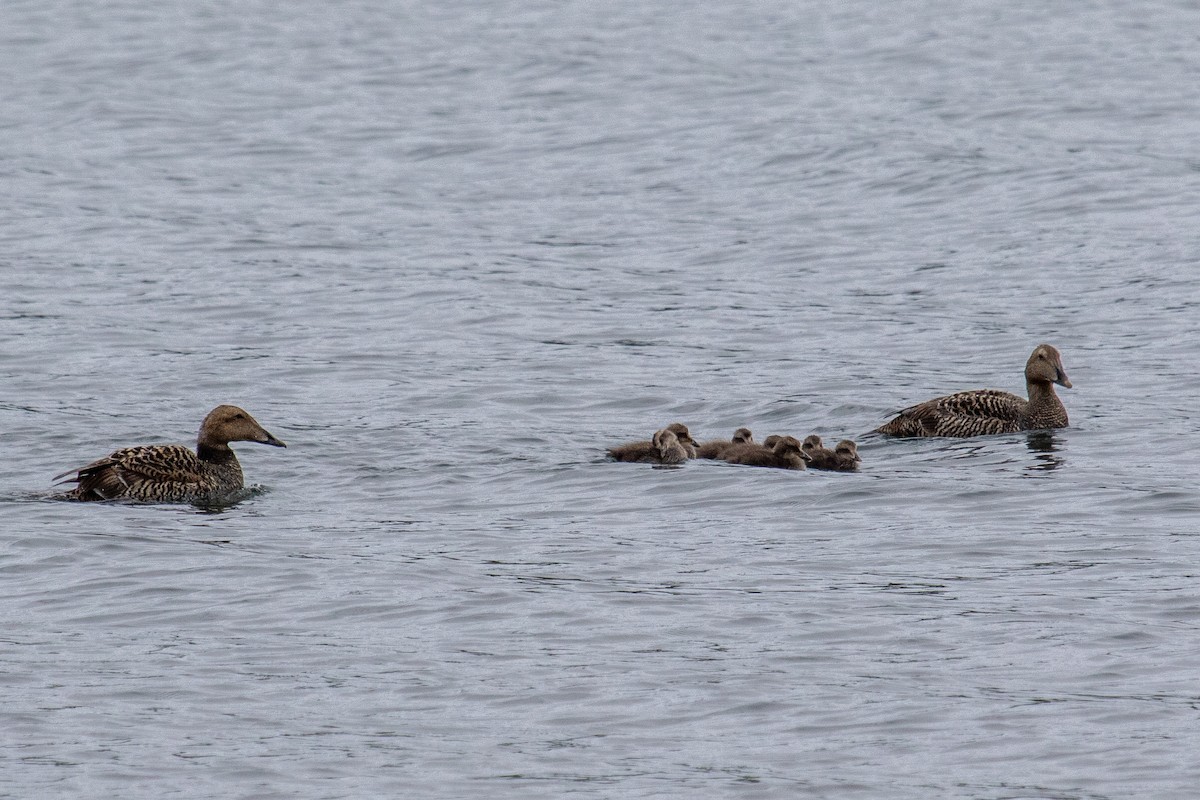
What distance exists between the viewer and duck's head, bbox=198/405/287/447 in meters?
15.2

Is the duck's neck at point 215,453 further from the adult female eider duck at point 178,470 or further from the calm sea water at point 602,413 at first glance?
the calm sea water at point 602,413

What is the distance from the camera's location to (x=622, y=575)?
12430mm

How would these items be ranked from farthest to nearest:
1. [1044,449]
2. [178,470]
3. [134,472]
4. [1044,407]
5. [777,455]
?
[1044,407] → [1044,449] → [777,455] → [178,470] → [134,472]

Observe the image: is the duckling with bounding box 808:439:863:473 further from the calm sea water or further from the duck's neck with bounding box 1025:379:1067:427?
the duck's neck with bounding box 1025:379:1067:427

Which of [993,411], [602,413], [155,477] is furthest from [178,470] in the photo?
[993,411]

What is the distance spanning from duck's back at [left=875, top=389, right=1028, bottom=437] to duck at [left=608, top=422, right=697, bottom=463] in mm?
1827

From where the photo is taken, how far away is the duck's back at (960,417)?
1631 centimetres

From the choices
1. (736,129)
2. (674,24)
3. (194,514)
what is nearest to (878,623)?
(194,514)

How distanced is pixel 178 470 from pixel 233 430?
603 mm

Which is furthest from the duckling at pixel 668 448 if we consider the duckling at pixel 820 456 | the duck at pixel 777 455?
the duckling at pixel 820 456

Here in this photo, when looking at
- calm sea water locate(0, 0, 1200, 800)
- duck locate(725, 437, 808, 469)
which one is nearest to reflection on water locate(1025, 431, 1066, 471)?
calm sea water locate(0, 0, 1200, 800)

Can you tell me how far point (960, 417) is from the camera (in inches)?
645

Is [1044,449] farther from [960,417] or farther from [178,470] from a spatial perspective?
[178,470]

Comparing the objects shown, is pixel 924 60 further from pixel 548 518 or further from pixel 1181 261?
pixel 548 518
